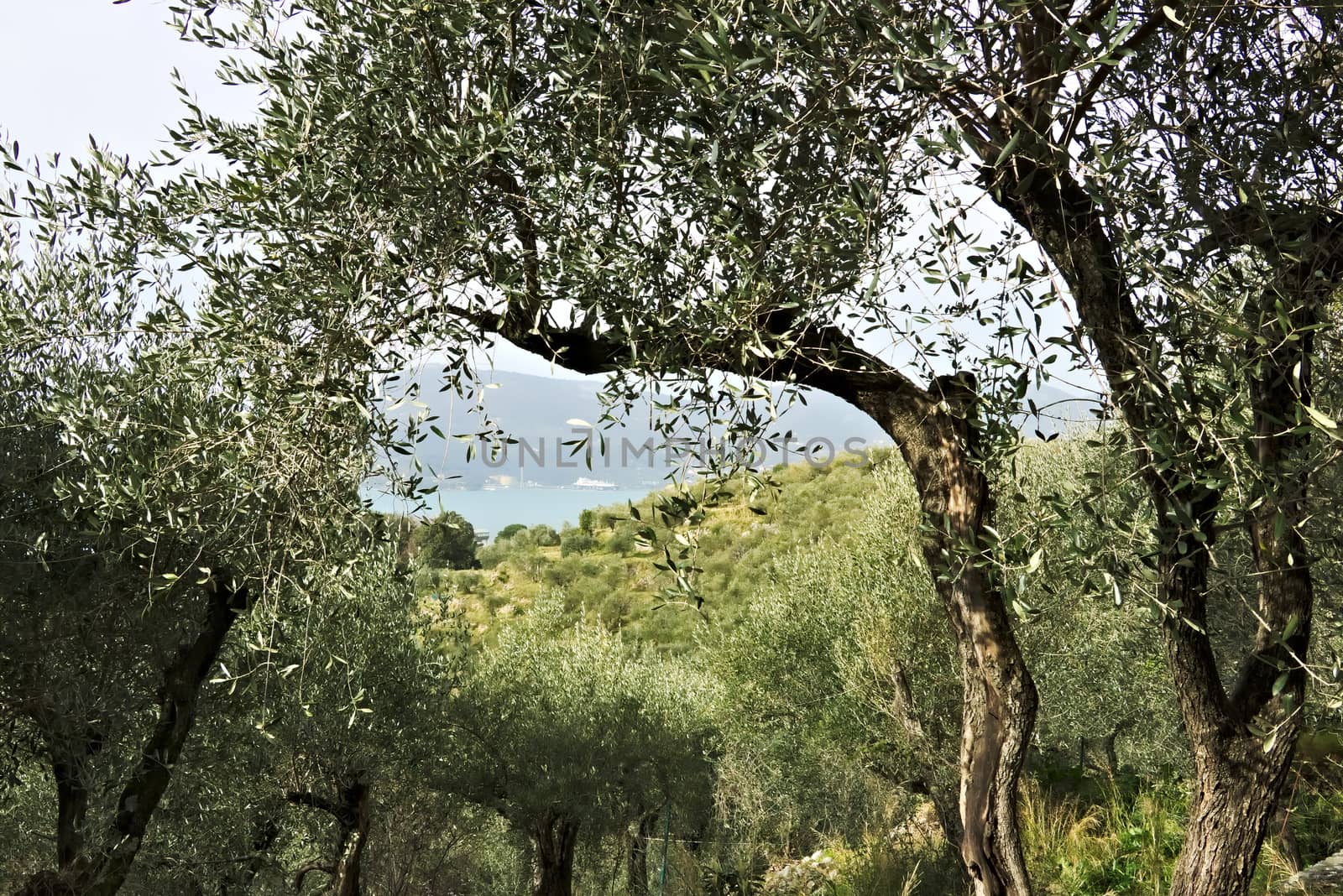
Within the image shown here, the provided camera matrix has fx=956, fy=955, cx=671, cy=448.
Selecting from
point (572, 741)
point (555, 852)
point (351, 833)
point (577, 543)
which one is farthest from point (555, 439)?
point (577, 543)

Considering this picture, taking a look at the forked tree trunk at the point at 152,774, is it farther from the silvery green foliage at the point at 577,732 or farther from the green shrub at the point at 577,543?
the green shrub at the point at 577,543

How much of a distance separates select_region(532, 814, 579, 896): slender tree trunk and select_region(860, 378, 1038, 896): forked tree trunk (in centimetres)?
1335

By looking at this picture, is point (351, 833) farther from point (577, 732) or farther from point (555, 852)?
point (577, 732)

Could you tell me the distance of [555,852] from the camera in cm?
1670

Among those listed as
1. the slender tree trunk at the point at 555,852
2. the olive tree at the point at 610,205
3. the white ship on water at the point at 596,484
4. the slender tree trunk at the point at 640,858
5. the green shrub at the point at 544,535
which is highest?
the green shrub at the point at 544,535

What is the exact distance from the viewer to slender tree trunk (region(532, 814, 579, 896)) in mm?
16531

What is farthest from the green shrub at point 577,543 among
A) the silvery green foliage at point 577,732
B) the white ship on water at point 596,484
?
the white ship on water at point 596,484

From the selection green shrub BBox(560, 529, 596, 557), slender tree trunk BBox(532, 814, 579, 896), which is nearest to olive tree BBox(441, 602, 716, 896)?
slender tree trunk BBox(532, 814, 579, 896)

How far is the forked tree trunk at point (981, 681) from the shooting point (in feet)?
14.2

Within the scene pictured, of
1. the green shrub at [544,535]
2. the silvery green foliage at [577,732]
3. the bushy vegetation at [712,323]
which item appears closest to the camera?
the bushy vegetation at [712,323]

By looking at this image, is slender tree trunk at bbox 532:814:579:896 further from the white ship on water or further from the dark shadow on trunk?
the white ship on water

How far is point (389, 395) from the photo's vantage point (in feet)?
11.7

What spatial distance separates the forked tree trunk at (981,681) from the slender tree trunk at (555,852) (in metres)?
13.3

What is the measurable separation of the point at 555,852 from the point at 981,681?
14111 mm
